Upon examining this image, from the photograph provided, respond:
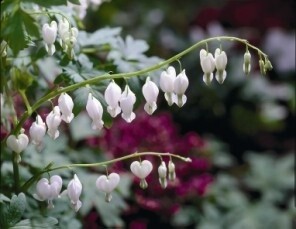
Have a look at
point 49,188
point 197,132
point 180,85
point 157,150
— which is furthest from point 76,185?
point 197,132

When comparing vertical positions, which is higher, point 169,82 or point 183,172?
point 169,82

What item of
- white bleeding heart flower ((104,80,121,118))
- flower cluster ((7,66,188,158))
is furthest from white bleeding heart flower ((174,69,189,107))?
white bleeding heart flower ((104,80,121,118))

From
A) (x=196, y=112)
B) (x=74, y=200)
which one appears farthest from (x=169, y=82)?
(x=196, y=112)

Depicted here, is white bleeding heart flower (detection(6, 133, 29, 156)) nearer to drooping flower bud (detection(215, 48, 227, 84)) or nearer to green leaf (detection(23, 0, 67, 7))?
green leaf (detection(23, 0, 67, 7))

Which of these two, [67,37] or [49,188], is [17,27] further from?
[49,188]

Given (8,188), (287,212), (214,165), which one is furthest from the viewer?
(214,165)

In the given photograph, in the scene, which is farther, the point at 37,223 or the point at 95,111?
the point at 37,223

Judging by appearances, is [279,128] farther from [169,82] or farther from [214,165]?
[169,82]
